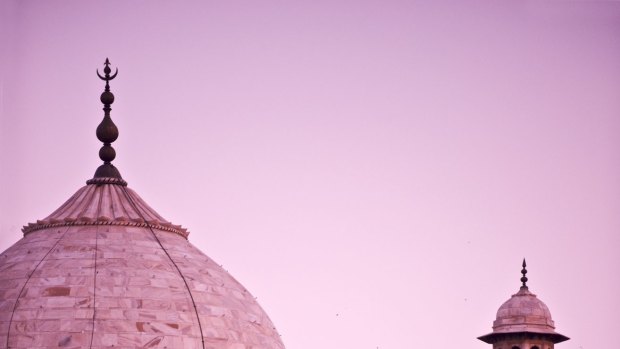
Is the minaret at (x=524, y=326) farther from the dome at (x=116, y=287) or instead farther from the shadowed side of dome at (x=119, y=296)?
the shadowed side of dome at (x=119, y=296)

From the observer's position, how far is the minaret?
197ft

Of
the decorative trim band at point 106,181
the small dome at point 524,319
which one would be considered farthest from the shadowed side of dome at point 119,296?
the small dome at point 524,319

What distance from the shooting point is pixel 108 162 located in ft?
176

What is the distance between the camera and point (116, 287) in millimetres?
48031

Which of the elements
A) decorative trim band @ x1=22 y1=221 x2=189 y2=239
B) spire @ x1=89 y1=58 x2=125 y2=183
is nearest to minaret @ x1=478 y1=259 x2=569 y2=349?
decorative trim band @ x1=22 y1=221 x2=189 y2=239

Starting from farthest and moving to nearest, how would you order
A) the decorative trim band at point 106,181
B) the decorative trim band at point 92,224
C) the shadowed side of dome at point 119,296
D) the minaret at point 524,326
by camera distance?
the minaret at point 524,326 → the decorative trim band at point 106,181 → the decorative trim band at point 92,224 → the shadowed side of dome at point 119,296

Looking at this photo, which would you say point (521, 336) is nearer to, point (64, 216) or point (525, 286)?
point (525, 286)

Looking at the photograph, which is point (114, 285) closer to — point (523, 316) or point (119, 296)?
point (119, 296)

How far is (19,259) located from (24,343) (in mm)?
3311

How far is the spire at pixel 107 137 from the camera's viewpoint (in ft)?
174

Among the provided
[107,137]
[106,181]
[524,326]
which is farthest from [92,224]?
[524,326]

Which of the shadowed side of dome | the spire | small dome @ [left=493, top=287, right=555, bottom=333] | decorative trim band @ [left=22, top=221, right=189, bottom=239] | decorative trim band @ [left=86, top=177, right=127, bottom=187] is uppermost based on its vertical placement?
the spire

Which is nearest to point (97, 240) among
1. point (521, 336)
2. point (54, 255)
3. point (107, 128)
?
point (54, 255)

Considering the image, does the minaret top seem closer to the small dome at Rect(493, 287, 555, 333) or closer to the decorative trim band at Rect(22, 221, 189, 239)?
the decorative trim band at Rect(22, 221, 189, 239)
